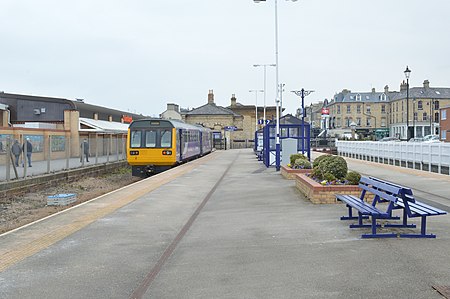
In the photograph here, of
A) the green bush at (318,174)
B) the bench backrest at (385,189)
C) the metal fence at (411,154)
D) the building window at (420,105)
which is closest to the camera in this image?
the bench backrest at (385,189)

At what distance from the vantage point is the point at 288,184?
659 inches

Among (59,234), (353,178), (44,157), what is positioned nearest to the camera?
(59,234)

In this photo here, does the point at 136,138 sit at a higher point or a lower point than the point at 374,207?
higher

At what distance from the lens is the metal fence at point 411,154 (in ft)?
68.3

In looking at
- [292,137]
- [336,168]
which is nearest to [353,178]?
[336,168]

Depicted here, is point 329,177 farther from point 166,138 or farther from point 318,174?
point 166,138

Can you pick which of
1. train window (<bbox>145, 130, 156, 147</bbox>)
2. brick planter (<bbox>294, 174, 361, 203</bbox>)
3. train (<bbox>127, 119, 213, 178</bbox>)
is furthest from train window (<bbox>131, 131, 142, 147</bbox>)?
brick planter (<bbox>294, 174, 361, 203</bbox>)

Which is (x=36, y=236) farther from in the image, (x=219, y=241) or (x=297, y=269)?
(x=297, y=269)

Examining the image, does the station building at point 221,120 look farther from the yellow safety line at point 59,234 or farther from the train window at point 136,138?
the yellow safety line at point 59,234

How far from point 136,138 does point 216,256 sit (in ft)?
65.5

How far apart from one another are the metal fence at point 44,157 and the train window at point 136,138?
283cm

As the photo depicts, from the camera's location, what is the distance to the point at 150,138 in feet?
86.8

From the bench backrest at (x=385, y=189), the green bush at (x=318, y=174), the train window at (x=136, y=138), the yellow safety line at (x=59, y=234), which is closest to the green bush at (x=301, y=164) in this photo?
the green bush at (x=318, y=174)

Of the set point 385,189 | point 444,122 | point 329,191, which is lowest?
point 329,191
